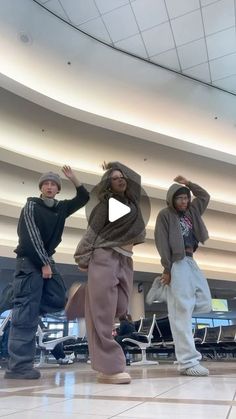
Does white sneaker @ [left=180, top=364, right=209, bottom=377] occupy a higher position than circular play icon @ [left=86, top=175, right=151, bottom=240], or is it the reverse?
circular play icon @ [left=86, top=175, right=151, bottom=240]

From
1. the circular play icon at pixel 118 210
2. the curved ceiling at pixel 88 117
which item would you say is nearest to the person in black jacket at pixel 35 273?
the circular play icon at pixel 118 210

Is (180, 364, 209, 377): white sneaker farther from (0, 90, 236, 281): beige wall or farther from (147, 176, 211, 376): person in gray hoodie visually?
(0, 90, 236, 281): beige wall

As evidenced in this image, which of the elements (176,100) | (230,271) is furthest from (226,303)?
(176,100)

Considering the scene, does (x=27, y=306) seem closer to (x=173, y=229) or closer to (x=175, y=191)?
(x=173, y=229)

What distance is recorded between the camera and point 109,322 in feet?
6.61

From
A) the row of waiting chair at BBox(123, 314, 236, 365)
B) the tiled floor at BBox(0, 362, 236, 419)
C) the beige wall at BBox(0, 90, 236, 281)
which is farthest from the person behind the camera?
the beige wall at BBox(0, 90, 236, 281)

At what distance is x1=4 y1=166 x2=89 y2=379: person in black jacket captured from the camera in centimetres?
245

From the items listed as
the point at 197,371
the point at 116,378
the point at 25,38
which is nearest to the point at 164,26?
the point at 25,38

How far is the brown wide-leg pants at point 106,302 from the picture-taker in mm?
1945

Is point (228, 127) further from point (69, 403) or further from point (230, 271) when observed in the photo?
point (69, 403)

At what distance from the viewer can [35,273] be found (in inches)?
102

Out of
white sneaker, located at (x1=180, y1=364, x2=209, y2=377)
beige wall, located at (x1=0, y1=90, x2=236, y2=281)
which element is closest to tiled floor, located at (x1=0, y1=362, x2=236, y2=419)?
white sneaker, located at (x1=180, y1=364, x2=209, y2=377)

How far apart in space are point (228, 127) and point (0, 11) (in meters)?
6.91

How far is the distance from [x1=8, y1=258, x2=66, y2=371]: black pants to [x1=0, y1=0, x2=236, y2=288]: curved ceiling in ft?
21.5
